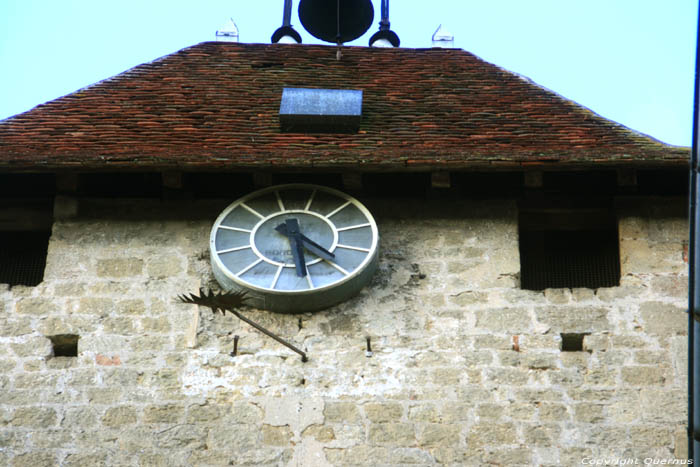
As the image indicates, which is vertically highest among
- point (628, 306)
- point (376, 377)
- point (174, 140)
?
point (174, 140)

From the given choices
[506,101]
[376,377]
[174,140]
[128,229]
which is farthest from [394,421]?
[506,101]

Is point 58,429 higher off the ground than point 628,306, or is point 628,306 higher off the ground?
point 628,306

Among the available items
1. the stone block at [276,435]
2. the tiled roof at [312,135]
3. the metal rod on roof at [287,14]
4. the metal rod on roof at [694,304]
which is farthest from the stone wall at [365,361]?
the metal rod on roof at [287,14]

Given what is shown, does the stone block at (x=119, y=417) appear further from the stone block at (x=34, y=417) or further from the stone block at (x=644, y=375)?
the stone block at (x=644, y=375)

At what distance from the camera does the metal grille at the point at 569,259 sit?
775 cm

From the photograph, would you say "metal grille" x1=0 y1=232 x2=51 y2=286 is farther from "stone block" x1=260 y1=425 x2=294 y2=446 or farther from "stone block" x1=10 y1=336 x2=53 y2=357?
"stone block" x1=260 y1=425 x2=294 y2=446

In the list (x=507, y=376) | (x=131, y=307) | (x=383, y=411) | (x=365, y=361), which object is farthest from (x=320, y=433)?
(x=131, y=307)

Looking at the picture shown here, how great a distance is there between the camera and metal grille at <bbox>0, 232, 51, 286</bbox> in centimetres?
778

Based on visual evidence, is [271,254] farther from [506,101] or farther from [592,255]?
[506,101]

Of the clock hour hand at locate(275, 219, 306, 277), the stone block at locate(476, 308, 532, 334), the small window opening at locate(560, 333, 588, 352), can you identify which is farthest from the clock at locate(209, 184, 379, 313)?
the small window opening at locate(560, 333, 588, 352)

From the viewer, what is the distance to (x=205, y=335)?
23.1 feet

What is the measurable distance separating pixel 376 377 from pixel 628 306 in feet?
5.73

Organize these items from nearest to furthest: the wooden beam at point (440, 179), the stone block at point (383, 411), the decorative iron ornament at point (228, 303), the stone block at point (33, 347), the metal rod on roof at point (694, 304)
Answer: the metal rod on roof at point (694, 304), the decorative iron ornament at point (228, 303), the stone block at point (383, 411), the stone block at point (33, 347), the wooden beam at point (440, 179)

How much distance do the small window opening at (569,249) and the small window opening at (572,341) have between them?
713 mm
